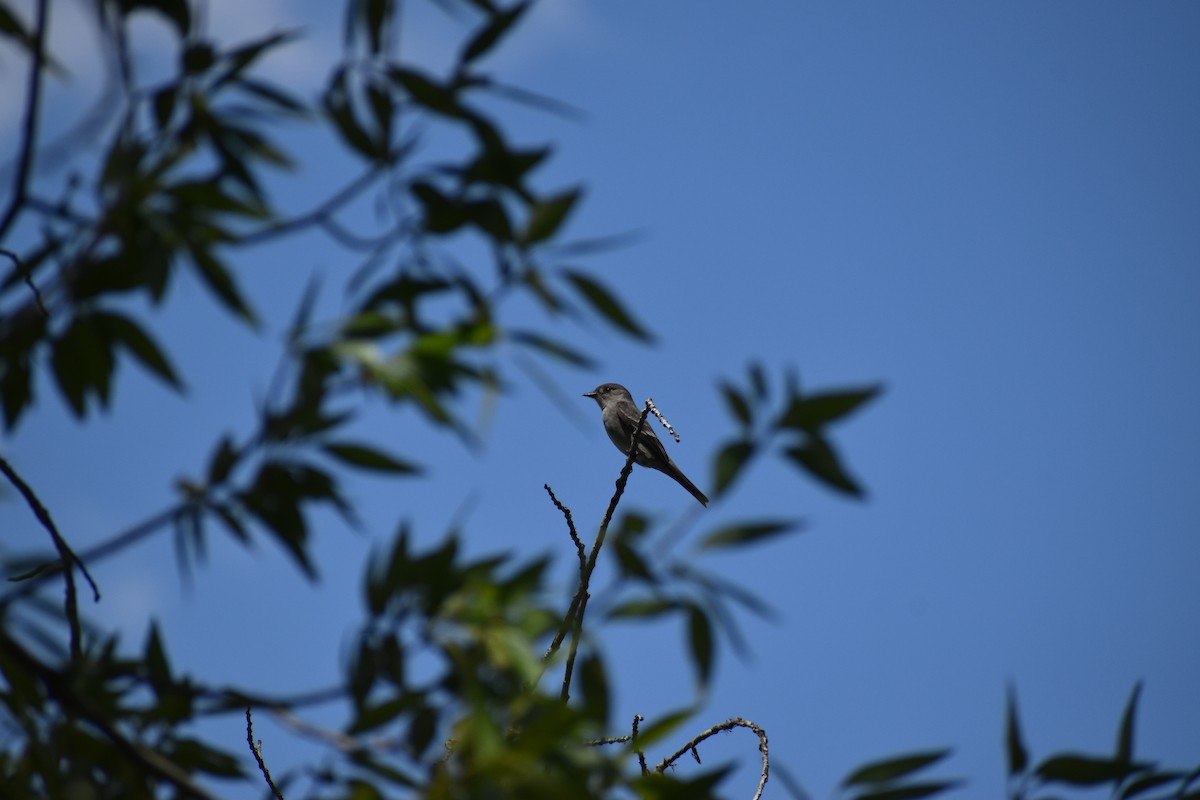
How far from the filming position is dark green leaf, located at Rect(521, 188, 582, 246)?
2.16 m

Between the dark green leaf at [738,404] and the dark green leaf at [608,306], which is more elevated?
the dark green leaf at [608,306]

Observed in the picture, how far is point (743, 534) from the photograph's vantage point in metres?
2.04

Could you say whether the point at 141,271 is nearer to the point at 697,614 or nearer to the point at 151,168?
the point at 151,168

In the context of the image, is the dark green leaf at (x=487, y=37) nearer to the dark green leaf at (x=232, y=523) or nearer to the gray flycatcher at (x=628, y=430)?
the dark green leaf at (x=232, y=523)

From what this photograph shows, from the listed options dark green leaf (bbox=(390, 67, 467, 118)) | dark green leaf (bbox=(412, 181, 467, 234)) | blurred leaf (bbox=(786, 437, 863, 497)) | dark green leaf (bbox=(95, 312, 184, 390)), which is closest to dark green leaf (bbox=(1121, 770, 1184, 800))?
blurred leaf (bbox=(786, 437, 863, 497))

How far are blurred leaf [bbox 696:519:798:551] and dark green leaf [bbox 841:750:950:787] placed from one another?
0.55m

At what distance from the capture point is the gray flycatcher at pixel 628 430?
40.3 ft

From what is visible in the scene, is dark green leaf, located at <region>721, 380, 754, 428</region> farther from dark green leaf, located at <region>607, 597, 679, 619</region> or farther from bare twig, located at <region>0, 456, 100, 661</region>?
bare twig, located at <region>0, 456, 100, 661</region>

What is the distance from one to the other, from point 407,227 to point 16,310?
2.46 ft

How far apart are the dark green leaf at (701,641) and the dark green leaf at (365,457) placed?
→ 0.61 m

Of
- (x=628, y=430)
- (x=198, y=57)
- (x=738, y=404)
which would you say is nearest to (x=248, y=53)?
(x=198, y=57)

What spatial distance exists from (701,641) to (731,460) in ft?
1.14

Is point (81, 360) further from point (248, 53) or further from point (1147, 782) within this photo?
point (1147, 782)

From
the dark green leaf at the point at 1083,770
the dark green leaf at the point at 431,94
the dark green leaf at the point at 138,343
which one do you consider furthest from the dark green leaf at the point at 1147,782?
the dark green leaf at the point at 138,343
